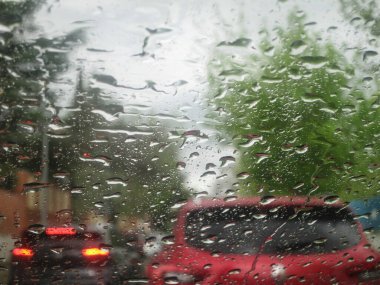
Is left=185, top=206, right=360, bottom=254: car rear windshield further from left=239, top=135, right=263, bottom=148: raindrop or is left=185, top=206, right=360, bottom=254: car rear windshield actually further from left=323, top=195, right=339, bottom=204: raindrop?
left=239, top=135, right=263, bottom=148: raindrop

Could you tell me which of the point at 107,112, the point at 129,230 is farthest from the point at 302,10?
the point at 129,230

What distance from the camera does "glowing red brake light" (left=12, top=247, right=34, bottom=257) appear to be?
2893mm

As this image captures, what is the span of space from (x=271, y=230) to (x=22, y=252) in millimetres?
1720

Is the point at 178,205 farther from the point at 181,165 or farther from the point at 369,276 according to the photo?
the point at 369,276

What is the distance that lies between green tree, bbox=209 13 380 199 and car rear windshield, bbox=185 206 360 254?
0.21 meters

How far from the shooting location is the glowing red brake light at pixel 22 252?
9.49ft

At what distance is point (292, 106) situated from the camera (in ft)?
12.1

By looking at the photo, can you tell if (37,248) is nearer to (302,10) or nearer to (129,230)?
(129,230)

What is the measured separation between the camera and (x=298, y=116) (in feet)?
12.1

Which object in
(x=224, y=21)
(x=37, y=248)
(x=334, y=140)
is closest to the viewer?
(x=37, y=248)

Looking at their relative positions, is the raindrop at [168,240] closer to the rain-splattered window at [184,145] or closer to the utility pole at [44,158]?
the rain-splattered window at [184,145]

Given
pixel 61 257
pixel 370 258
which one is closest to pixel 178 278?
pixel 61 257

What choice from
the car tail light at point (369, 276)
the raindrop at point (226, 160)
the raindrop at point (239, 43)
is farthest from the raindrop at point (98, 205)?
the car tail light at point (369, 276)

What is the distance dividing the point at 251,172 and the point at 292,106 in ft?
2.26
